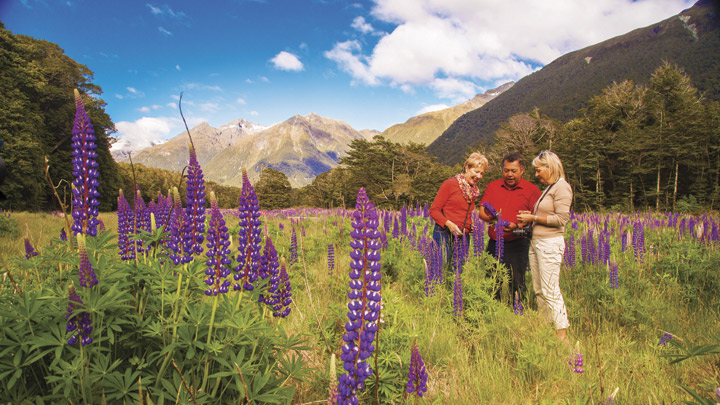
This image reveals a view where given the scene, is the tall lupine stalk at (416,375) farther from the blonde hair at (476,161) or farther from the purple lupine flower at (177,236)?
the blonde hair at (476,161)

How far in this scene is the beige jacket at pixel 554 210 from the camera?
4.00 m

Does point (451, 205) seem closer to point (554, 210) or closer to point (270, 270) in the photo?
point (554, 210)

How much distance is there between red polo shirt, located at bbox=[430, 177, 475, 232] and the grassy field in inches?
29.1

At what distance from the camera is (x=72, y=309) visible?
5.22ft

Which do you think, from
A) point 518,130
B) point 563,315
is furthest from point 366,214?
point 518,130

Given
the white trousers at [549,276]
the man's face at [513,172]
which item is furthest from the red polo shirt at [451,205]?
the white trousers at [549,276]

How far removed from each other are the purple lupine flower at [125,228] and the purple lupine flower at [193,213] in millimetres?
881

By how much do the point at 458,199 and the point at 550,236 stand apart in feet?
5.11

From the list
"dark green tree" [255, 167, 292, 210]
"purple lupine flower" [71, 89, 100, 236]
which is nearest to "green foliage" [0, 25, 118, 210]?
"purple lupine flower" [71, 89, 100, 236]

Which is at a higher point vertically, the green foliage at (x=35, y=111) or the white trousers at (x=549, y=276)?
the green foliage at (x=35, y=111)

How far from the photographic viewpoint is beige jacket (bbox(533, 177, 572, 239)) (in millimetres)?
3996

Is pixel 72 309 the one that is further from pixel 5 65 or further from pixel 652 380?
pixel 5 65

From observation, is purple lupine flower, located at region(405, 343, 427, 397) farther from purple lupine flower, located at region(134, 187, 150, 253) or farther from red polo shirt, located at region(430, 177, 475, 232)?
red polo shirt, located at region(430, 177, 475, 232)

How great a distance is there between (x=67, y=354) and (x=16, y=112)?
34056mm
